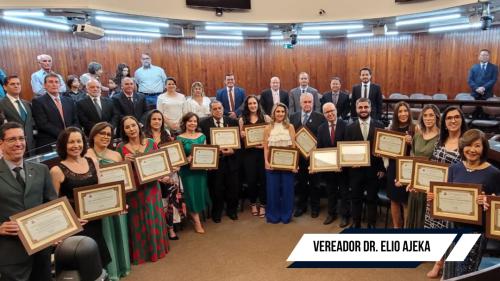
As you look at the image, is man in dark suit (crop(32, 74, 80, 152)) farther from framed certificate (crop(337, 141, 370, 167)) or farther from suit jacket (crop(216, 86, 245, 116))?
framed certificate (crop(337, 141, 370, 167))

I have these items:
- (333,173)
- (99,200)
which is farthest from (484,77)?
(99,200)

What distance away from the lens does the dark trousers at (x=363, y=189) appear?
380 cm

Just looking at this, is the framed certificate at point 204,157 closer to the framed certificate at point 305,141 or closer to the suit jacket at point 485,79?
the framed certificate at point 305,141

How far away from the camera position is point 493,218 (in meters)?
2.23

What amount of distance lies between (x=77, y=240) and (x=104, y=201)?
559 millimetres

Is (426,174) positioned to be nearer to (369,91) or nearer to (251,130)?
(251,130)

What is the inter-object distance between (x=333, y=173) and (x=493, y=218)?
82.2 inches

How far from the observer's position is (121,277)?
3.25 meters

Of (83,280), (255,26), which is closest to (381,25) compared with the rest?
(255,26)

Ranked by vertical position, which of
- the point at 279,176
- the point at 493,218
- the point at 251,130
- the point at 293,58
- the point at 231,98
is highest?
the point at 293,58

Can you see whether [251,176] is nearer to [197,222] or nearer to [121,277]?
[197,222]

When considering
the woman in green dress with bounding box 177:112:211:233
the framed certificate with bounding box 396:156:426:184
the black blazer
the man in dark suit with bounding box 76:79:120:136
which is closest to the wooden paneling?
the man in dark suit with bounding box 76:79:120:136

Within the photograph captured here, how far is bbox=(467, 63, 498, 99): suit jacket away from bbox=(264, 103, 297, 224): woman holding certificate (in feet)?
17.4

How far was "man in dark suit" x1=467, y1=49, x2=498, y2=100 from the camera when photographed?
716 centimetres
